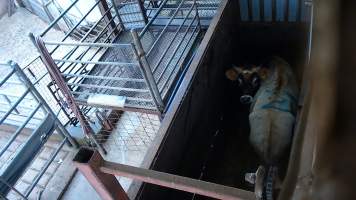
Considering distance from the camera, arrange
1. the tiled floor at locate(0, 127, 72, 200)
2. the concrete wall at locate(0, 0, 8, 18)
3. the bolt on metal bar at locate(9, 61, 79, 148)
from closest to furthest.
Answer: the bolt on metal bar at locate(9, 61, 79, 148) < the tiled floor at locate(0, 127, 72, 200) < the concrete wall at locate(0, 0, 8, 18)

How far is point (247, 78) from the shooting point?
3.01m

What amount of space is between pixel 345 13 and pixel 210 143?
2.48m

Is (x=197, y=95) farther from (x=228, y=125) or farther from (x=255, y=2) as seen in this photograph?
(x=255, y=2)

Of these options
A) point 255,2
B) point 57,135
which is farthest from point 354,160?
point 57,135

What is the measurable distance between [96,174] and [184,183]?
321 millimetres

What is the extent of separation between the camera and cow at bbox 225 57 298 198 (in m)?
2.42

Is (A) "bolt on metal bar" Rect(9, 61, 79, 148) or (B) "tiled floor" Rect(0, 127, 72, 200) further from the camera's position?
(B) "tiled floor" Rect(0, 127, 72, 200)

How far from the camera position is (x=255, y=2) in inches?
122

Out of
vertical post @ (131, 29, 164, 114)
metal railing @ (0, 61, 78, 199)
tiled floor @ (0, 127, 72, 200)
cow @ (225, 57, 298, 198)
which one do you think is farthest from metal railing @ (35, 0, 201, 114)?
tiled floor @ (0, 127, 72, 200)

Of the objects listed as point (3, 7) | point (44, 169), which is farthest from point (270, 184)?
point (3, 7)

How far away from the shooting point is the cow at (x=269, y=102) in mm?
2416

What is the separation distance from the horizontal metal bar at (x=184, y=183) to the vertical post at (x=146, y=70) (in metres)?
1.05

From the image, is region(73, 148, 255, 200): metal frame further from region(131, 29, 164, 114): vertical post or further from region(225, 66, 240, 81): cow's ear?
region(225, 66, 240, 81): cow's ear

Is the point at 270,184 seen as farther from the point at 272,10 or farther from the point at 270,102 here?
the point at 272,10
